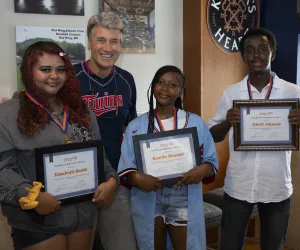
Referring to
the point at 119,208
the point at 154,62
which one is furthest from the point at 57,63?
the point at 154,62

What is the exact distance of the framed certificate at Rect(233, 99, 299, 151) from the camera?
2186 millimetres

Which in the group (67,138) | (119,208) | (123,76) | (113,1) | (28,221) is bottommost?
(119,208)

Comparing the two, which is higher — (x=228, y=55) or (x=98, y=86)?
(x=228, y=55)

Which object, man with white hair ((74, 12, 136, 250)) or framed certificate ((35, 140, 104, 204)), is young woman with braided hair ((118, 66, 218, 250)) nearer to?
man with white hair ((74, 12, 136, 250))


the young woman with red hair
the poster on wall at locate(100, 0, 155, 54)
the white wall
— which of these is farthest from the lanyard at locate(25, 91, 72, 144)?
the poster on wall at locate(100, 0, 155, 54)

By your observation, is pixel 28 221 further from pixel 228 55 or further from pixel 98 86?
pixel 228 55

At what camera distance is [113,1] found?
3301 millimetres

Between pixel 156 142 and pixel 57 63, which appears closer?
pixel 57 63

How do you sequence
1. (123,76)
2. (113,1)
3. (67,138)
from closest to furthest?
(67,138)
(123,76)
(113,1)

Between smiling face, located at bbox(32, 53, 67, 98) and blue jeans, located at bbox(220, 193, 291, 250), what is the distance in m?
1.24

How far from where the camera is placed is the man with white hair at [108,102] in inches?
90.9

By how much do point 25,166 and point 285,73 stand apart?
3.01m

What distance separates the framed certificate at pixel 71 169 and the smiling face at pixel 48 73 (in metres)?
0.28

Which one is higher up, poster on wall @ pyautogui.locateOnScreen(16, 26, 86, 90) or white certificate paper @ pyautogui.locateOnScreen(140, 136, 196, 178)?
poster on wall @ pyautogui.locateOnScreen(16, 26, 86, 90)
